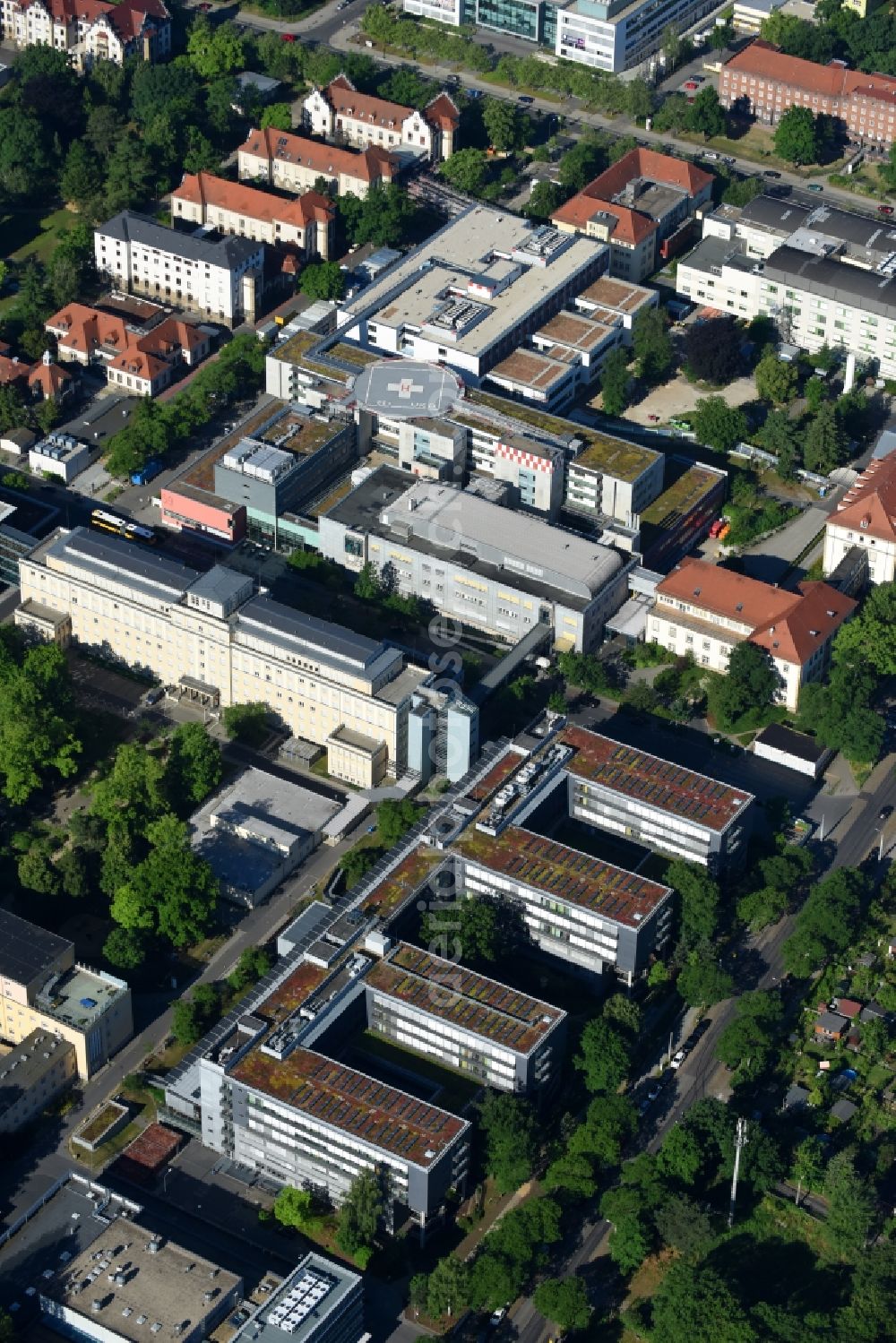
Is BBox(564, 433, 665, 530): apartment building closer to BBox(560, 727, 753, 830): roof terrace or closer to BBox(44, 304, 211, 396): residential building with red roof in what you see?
BBox(560, 727, 753, 830): roof terrace

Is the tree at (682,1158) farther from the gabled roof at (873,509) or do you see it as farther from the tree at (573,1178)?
the gabled roof at (873,509)

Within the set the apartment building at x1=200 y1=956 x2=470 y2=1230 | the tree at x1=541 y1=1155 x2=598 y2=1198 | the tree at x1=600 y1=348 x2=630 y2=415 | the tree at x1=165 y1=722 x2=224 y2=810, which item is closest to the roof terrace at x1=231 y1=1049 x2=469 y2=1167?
the apartment building at x1=200 y1=956 x2=470 y2=1230

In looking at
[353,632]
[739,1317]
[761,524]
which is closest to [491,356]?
[761,524]

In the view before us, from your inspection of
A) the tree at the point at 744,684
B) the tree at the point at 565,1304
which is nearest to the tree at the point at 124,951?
the tree at the point at 565,1304

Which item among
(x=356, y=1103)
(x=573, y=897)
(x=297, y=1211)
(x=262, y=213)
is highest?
(x=262, y=213)

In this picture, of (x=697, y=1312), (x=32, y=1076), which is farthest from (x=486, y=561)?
(x=697, y=1312)

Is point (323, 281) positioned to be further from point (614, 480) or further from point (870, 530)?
point (870, 530)

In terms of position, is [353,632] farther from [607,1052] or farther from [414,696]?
[607,1052]
